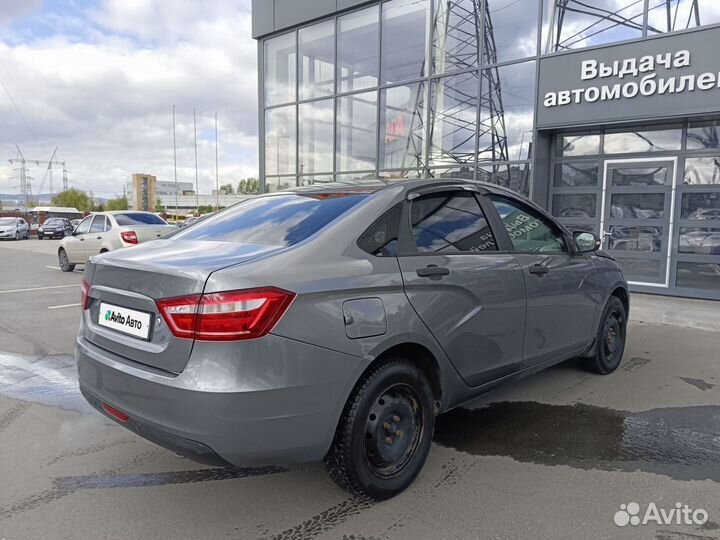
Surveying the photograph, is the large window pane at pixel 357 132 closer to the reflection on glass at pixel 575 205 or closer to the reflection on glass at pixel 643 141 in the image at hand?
the reflection on glass at pixel 575 205

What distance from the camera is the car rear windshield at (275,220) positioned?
2911 millimetres

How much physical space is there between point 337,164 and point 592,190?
20.6 feet

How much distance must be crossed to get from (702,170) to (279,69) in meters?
10.8

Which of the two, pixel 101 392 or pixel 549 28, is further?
pixel 549 28

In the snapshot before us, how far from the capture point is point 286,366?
2361 millimetres

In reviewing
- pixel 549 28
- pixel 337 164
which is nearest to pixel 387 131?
pixel 337 164

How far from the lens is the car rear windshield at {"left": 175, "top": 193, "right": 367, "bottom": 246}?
2.91 metres

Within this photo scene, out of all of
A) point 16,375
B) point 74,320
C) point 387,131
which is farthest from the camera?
point 387,131

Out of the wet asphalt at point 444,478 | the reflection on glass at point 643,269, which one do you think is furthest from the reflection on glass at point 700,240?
the wet asphalt at point 444,478

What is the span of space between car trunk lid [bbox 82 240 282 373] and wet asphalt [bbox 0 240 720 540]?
827 mm

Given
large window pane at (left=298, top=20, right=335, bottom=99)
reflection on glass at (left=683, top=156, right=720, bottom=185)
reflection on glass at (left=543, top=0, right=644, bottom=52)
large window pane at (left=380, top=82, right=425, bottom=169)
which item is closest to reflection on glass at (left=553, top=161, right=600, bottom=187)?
reflection on glass at (left=683, top=156, right=720, bottom=185)

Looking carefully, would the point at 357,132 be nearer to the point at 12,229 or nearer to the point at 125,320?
the point at 125,320

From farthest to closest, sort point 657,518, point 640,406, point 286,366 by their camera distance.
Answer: point 640,406, point 657,518, point 286,366

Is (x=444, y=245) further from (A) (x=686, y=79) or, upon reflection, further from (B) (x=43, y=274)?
(B) (x=43, y=274)
